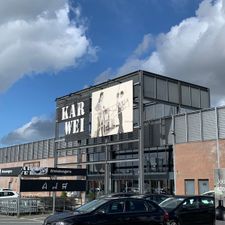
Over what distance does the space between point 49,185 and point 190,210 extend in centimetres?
1400

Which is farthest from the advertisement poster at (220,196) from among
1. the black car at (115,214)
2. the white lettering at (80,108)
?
the white lettering at (80,108)

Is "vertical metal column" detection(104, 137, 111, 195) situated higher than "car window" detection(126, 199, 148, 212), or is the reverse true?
"vertical metal column" detection(104, 137, 111, 195)

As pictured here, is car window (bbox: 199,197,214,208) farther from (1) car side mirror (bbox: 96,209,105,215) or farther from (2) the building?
(2) the building

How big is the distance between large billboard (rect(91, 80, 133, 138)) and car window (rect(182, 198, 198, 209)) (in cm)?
1827

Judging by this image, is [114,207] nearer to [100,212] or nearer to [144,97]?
[100,212]

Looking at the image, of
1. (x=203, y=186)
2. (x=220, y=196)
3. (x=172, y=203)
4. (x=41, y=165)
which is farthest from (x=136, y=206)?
(x=41, y=165)

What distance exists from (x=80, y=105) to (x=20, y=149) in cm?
2465

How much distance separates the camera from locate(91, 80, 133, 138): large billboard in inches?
1446

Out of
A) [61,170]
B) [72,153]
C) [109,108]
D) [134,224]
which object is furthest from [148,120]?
[134,224]

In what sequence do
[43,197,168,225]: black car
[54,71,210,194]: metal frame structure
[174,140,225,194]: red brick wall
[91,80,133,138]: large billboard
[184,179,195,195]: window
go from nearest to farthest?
1. [43,197,168,225]: black car
2. [174,140,225,194]: red brick wall
3. [184,179,195,195]: window
4. [54,71,210,194]: metal frame structure
5. [91,80,133,138]: large billboard

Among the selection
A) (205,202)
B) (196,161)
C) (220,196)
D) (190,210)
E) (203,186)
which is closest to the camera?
(190,210)

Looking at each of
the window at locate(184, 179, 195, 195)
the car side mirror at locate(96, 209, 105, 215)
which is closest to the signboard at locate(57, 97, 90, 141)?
the window at locate(184, 179, 195, 195)

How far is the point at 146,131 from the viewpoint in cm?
4075

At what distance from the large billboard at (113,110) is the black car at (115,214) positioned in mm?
21943
